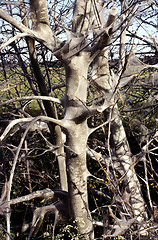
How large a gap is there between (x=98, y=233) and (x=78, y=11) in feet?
13.0

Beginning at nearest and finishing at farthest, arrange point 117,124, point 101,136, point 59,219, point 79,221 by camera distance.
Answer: point 79,221 < point 59,219 < point 117,124 < point 101,136

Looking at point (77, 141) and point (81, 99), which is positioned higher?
point (81, 99)

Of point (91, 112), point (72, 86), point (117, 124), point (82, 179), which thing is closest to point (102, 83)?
point (117, 124)

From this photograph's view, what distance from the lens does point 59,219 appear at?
2.71m

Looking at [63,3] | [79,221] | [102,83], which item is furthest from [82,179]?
[63,3]

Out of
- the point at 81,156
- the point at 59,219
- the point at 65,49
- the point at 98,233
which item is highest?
the point at 65,49

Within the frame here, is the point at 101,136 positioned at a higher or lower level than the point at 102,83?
lower

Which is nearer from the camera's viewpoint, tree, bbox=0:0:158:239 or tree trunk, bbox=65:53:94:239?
tree, bbox=0:0:158:239

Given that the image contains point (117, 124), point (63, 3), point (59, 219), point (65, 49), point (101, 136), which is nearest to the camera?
point (65, 49)

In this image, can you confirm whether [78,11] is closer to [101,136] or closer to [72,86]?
[72,86]

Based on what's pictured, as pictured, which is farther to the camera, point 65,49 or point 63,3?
point 63,3

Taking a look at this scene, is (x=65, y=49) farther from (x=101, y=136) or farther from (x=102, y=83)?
(x=101, y=136)

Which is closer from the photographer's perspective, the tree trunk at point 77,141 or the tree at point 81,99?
the tree at point 81,99

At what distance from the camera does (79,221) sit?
8.26ft
